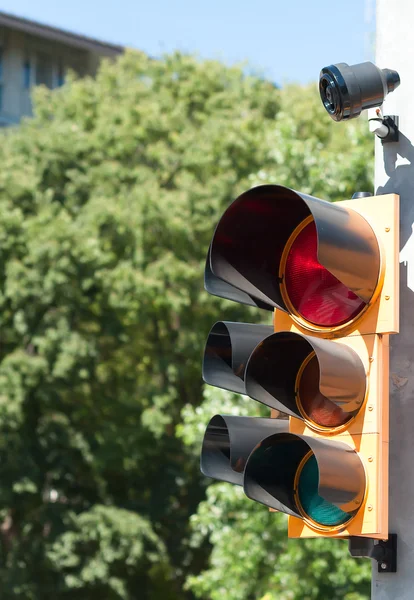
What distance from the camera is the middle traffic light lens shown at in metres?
2.93

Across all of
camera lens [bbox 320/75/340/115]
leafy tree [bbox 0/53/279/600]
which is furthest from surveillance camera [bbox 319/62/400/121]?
leafy tree [bbox 0/53/279/600]

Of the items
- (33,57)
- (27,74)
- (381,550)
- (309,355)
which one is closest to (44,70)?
(33,57)

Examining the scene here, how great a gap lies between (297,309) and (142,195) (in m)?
19.2

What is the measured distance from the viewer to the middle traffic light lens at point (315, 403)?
2926mm

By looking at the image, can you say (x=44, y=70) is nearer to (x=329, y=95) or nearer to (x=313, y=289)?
(x=329, y=95)

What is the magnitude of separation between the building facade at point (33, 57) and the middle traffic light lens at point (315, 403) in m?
32.6

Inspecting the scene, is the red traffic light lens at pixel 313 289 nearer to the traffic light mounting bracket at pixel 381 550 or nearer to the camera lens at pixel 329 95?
the camera lens at pixel 329 95

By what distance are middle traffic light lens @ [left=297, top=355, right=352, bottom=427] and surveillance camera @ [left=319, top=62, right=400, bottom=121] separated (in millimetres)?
679

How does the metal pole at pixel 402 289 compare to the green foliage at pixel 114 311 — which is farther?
the green foliage at pixel 114 311

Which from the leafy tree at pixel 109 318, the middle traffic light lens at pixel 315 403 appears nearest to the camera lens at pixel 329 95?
the middle traffic light lens at pixel 315 403

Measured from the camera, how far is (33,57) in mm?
36188

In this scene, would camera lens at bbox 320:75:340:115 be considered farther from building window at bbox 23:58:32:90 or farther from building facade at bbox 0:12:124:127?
building window at bbox 23:58:32:90

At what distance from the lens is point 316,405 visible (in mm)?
3035

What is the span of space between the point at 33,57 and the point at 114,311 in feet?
51.6
